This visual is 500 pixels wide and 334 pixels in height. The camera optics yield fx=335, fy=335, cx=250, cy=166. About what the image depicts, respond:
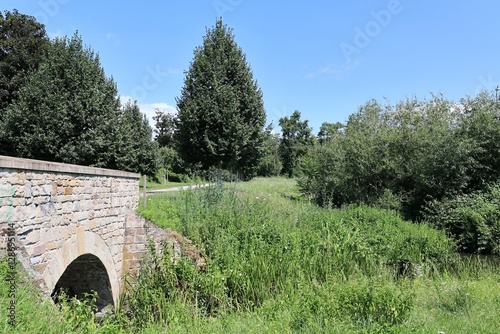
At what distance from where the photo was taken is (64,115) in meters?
13.5

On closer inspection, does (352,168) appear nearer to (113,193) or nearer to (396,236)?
(396,236)

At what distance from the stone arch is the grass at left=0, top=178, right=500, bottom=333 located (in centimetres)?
61

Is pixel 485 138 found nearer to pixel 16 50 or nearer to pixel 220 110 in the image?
pixel 220 110

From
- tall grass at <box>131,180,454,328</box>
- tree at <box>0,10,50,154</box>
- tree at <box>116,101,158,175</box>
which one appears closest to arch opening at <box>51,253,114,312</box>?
tall grass at <box>131,180,454,328</box>

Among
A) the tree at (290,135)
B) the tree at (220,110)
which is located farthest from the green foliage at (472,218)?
the tree at (290,135)

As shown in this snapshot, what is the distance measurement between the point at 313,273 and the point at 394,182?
8.69 metres

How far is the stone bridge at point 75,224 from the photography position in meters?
3.86

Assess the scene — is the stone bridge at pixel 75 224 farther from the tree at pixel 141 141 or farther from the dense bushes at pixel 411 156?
the tree at pixel 141 141

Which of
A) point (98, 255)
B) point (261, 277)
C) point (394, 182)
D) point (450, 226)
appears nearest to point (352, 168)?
point (394, 182)

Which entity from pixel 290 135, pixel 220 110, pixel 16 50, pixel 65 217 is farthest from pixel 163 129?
pixel 65 217

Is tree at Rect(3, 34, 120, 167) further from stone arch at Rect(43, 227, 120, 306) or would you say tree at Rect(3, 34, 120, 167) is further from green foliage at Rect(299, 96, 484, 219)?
green foliage at Rect(299, 96, 484, 219)

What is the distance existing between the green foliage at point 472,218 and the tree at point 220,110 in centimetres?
743

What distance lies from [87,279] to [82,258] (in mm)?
1177

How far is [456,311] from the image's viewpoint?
4855mm
